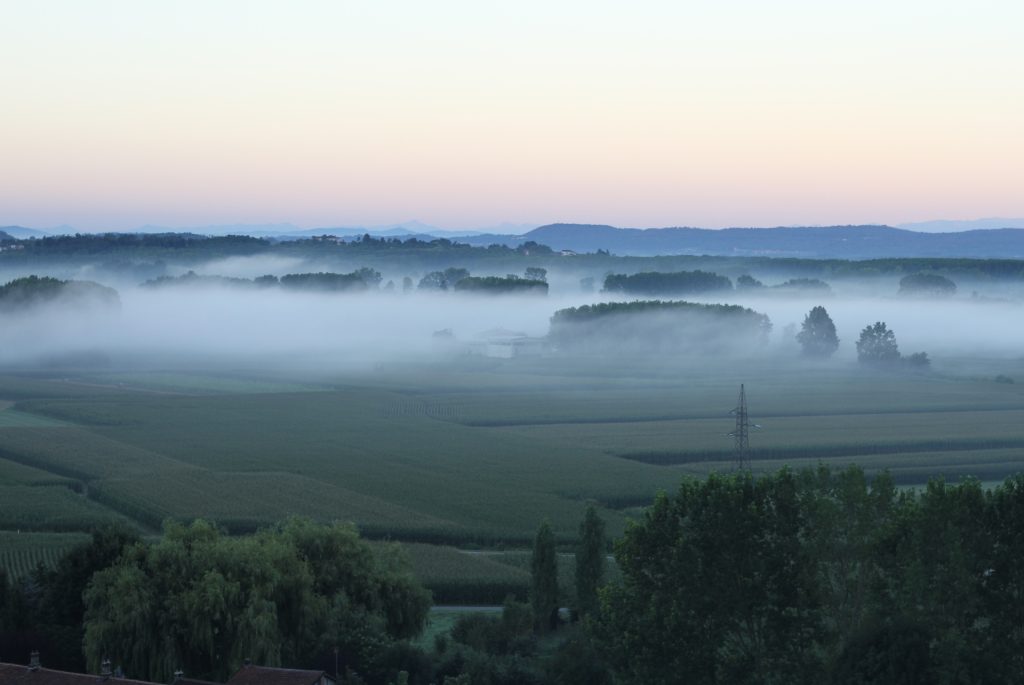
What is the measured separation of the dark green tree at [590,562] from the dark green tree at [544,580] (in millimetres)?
663

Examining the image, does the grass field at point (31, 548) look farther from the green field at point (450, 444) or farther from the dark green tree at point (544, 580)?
the dark green tree at point (544, 580)

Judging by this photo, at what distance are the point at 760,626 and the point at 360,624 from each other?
9.45 metres

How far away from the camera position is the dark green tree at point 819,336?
121125 millimetres

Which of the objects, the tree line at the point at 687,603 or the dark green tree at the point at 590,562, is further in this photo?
the dark green tree at the point at 590,562

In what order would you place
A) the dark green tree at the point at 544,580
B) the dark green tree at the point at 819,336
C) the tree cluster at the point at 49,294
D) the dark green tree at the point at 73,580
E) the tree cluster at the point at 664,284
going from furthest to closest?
the tree cluster at the point at 664,284 < the tree cluster at the point at 49,294 < the dark green tree at the point at 819,336 < the dark green tree at the point at 544,580 < the dark green tree at the point at 73,580

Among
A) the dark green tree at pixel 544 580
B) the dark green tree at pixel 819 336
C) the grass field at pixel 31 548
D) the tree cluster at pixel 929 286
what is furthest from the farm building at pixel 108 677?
the tree cluster at pixel 929 286

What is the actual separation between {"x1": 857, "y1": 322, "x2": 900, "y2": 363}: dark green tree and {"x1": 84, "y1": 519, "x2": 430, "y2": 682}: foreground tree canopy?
8323cm

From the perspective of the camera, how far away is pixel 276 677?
28.0 metres

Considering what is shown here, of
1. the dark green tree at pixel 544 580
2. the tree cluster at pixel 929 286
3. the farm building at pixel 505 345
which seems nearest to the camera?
the dark green tree at pixel 544 580

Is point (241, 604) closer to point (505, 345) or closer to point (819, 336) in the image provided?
point (819, 336)

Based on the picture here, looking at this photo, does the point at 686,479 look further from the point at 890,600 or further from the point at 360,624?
the point at 360,624

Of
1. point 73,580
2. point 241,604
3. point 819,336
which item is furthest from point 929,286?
point 241,604

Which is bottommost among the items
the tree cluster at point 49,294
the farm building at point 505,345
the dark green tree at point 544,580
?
the farm building at point 505,345

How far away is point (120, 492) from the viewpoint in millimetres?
55281
